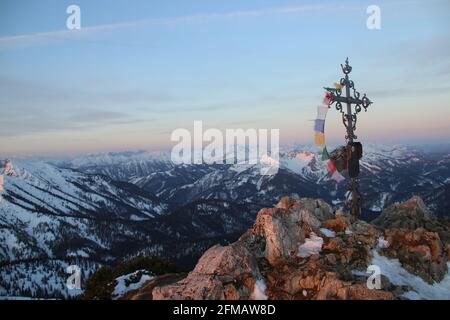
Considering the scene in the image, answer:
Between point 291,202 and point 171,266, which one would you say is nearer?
point 291,202

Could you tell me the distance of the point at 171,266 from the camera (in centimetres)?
4944

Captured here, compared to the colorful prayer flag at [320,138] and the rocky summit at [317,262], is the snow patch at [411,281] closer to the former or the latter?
the rocky summit at [317,262]

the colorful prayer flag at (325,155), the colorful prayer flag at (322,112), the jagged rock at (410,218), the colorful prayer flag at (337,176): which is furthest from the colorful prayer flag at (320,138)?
the jagged rock at (410,218)

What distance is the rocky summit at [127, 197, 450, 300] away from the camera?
25375 mm

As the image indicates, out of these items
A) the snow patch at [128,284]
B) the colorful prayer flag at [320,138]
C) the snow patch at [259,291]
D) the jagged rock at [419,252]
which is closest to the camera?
the snow patch at [259,291]

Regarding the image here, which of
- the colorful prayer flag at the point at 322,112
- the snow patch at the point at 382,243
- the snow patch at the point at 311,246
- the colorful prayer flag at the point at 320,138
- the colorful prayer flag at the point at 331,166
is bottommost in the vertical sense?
the snow patch at the point at 382,243

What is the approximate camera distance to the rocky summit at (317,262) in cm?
2538

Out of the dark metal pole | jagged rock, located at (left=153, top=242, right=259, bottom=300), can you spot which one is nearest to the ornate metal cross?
the dark metal pole

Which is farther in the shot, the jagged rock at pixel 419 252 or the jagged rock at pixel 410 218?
the jagged rock at pixel 410 218

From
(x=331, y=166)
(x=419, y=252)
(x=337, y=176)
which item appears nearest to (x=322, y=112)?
(x=331, y=166)
